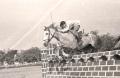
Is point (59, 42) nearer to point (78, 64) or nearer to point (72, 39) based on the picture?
point (72, 39)

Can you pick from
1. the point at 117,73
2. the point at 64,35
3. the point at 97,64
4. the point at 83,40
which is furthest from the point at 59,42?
the point at 117,73

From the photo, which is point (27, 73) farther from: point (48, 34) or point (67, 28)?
point (67, 28)

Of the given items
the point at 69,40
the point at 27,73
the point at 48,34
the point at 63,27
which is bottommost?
the point at 27,73

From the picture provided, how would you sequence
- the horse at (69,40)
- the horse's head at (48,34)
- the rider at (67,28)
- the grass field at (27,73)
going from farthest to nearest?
the grass field at (27,73) < the horse's head at (48,34) < the rider at (67,28) < the horse at (69,40)

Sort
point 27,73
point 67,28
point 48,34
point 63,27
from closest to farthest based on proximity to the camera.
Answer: point 67,28 < point 63,27 < point 48,34 < point 27,73

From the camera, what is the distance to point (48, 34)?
10109mm

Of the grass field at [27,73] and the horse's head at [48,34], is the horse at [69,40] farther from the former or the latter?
the grass field at [27,73]

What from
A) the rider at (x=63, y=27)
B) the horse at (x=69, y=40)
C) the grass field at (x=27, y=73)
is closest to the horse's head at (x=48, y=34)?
the horse at (x=69, y=40)

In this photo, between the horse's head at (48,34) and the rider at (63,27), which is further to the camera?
the horse's head at (48,34)

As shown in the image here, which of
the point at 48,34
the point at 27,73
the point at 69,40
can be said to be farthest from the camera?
the point at 27,73

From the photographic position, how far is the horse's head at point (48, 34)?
32.4 feet

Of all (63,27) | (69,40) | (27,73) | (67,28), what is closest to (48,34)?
(63,27)

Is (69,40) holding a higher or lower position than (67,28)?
lower

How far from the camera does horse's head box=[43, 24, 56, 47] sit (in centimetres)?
988
